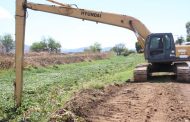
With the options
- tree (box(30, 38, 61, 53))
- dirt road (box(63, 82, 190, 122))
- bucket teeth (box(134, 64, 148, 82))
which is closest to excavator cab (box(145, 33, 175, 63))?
bucket teeth (box(134, 64, 148, 82))

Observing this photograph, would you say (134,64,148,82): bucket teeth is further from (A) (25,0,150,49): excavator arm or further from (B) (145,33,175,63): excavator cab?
(A) (25,0,150,49): excavator arm

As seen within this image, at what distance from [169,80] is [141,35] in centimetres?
287

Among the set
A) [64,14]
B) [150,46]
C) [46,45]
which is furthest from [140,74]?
[46,45]

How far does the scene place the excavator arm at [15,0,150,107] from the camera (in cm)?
1485

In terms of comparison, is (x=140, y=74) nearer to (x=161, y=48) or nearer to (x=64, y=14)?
(x=161, y=48)

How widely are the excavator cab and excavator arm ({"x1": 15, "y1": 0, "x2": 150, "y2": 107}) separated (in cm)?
48

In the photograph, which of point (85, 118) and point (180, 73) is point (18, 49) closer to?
point (85, 118)

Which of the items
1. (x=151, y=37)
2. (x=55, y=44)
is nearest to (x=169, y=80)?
(x=151, y=37)

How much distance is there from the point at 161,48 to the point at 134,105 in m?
9.11

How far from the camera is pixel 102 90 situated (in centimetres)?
1795

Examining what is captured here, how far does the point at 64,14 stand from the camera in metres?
19.5

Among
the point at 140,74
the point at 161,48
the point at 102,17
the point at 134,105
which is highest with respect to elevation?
the point at 102,17

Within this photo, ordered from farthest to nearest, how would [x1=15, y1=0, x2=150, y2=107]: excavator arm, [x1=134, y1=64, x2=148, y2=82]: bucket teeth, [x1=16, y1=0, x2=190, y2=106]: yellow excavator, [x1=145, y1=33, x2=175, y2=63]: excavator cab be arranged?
[x1=145, y1=33, x2=175, y2=63]: excavator cab
[x1=134, y1=64, x2=148, y2=82]: bucket teeth
[x1=16, y1=0, x2=190, y2=106]: yellow excavator
[x1=15, y1=0, x2=150, y2=107]: excavator arm

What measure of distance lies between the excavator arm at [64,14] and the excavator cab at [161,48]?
1.57ft
